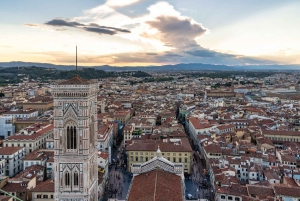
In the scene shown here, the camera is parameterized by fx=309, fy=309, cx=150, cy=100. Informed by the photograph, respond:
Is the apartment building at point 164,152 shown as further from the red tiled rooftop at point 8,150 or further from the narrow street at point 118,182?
the red tiled rooftop at point 8,150

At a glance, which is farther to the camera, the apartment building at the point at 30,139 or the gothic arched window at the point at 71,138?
the apartment building at the point at 30,139

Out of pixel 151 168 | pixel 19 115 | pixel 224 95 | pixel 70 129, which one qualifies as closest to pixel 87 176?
pixel 70 129

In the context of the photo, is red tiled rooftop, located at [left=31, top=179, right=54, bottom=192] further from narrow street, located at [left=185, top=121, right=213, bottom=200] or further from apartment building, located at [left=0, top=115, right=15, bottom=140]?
apartment building, located at [left=0, top=115, right=15, bottom=140]

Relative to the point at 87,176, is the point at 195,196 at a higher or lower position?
lower

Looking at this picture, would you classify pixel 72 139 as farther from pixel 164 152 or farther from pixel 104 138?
pixel 104 138

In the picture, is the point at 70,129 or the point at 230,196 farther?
the point at 230,196

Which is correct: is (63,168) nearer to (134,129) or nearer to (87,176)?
(87,176)

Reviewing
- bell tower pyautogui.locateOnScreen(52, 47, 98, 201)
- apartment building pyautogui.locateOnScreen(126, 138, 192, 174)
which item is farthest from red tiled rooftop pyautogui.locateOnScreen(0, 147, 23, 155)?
bell tower pyautogui.locateOnScreen(52, 47, 98, 201)

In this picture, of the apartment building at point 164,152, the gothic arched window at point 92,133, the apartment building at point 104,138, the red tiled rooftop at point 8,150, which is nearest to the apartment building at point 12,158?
the red tiled rooftop at point 8,150

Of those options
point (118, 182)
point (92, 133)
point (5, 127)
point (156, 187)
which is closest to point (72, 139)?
point (92, 133)
